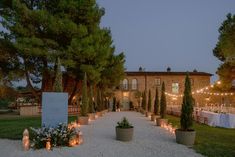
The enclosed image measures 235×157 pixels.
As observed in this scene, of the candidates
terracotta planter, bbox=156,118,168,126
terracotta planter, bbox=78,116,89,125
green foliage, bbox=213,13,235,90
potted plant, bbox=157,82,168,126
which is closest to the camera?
potted plant, bbox=157,82,168,126

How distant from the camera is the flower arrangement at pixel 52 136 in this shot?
410 inches

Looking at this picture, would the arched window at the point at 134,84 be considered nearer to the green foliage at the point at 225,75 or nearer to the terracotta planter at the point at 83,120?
the green foliage at the point at 225,75

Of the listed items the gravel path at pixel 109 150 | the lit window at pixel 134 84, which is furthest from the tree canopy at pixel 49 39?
the lit window at pixel 134 84

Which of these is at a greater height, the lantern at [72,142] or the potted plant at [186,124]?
the potted plant at [186,124]

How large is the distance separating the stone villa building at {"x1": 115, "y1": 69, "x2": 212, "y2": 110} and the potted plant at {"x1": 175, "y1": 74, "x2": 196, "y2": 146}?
127 feet

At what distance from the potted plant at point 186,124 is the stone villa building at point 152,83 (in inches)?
1519

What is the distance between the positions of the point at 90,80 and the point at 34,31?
24.0 ft

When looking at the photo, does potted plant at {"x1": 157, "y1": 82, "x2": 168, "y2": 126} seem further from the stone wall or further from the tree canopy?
the stone wall

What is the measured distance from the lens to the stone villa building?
52.0 m

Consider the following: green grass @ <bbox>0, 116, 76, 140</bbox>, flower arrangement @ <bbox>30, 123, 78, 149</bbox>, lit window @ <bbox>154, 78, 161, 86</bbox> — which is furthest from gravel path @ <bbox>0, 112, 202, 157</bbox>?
lit window @ <bbox>154, 78, 161, 86</bbox>

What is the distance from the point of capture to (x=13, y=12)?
1128 inches

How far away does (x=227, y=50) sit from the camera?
26594 mm

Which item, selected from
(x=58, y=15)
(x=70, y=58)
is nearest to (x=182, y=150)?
(x=70, y=58)

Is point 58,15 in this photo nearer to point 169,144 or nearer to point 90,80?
point 90,80
